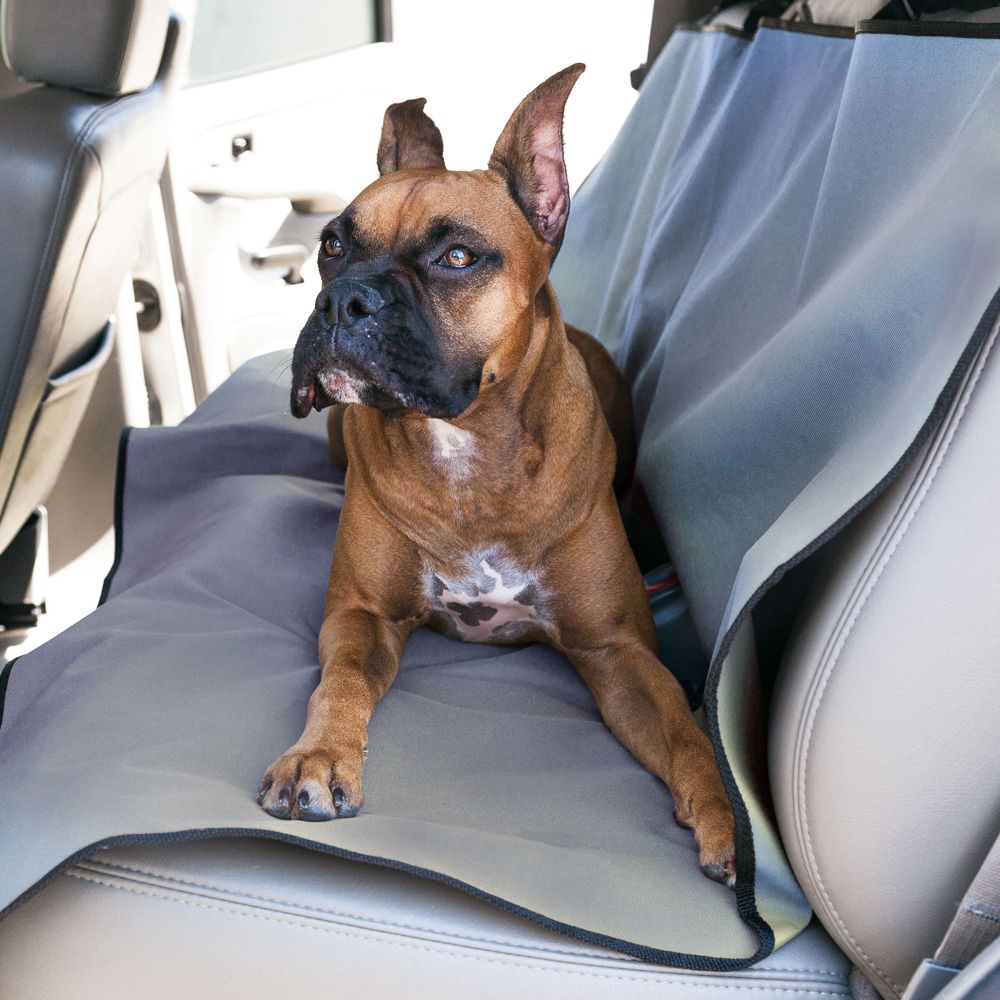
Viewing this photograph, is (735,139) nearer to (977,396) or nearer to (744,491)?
(744,491)

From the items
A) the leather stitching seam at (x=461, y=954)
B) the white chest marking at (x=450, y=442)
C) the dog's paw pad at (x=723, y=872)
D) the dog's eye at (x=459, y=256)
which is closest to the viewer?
the leather stitching seam at (x=461, y=954)

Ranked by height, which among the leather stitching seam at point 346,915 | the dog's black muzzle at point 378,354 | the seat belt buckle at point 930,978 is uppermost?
the dog's black muzzle at point 378,354

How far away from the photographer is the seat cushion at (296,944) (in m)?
1.16

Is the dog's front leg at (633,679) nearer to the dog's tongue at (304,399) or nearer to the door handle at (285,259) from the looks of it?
the dog's tongue at (304,399)

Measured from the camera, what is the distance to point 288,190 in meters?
3.46

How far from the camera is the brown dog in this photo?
5.29 ft

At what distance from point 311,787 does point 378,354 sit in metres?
0.58

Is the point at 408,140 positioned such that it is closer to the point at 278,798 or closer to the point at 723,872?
the point at 278,798

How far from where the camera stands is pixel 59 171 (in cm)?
219

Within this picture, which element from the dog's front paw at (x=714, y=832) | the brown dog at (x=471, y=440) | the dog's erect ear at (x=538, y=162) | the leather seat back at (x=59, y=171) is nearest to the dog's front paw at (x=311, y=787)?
the brown dog at (x=471, y=440)

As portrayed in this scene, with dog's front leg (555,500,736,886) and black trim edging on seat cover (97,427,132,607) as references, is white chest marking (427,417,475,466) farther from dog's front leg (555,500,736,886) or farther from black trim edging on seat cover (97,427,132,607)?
black trim edging on seat cover (97,427,132,607)

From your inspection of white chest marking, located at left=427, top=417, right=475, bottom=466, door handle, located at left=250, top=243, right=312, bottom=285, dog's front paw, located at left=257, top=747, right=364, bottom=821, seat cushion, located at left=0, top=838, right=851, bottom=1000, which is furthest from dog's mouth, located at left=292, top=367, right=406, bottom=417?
door handle, located at left=250, top=243, right=312, bottom=285

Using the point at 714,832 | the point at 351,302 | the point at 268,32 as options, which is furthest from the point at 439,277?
the point at 268,32

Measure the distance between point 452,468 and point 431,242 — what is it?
1.15 ft
